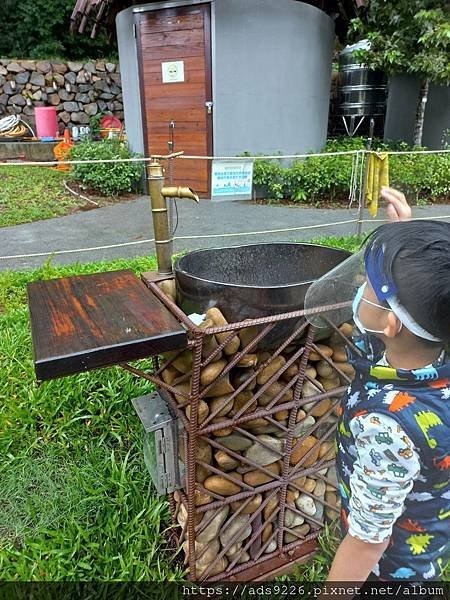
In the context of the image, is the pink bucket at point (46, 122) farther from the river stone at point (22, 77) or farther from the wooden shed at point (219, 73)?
the wooden shed at point (219, 73)

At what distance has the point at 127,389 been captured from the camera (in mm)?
2250

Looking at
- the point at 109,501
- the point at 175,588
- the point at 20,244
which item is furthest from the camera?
the point at 20,244

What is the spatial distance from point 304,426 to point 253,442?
0.64ft

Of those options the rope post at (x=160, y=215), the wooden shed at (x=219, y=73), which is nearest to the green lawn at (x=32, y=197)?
the wooden shed at (x=219, y=73)

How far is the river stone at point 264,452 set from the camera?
1.58m

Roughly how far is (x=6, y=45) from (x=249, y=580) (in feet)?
53.9

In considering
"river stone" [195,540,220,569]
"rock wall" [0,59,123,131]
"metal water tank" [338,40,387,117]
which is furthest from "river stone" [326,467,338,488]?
"rock wall" [0,59,123,131]

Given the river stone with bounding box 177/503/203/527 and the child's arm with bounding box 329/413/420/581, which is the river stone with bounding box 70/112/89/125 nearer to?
the river stone with bounding box 177/503/203/527

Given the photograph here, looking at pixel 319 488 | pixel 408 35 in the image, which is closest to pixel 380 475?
pixel 319 488

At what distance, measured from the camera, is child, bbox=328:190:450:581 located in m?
0.87

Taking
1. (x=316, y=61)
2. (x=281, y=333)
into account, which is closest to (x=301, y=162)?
(x=316, y=61)

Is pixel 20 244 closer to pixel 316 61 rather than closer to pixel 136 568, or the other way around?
pixel 136 568

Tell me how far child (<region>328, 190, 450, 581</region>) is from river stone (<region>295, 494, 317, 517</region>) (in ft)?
2.22

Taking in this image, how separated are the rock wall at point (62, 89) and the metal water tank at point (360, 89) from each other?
5.87 meters
